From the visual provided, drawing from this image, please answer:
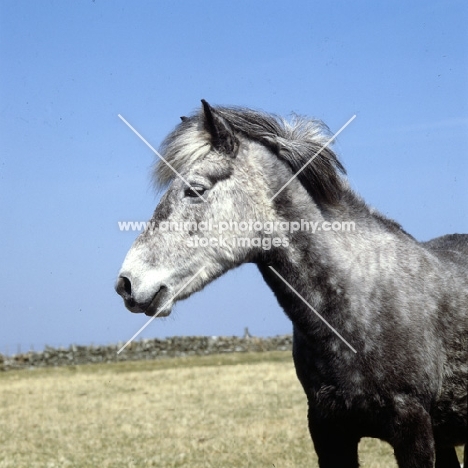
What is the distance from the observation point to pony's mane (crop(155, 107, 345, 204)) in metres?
4.89

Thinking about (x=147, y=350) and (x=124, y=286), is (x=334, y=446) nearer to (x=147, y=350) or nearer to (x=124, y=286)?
(x=124, y=286)

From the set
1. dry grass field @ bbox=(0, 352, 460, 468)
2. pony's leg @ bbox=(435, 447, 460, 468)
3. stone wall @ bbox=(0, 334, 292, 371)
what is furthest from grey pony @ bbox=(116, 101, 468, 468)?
stone wall @ bbox=(0, 334, 292, 371)

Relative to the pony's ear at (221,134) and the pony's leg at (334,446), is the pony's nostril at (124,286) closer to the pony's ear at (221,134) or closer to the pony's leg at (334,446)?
the pony's ear at (221,134)

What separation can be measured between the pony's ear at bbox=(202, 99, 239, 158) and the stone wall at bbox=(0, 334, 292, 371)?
2738 centimetres

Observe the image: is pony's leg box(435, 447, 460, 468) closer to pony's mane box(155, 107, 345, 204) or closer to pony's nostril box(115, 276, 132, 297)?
pony's mane box(155, 107, 345, 204)

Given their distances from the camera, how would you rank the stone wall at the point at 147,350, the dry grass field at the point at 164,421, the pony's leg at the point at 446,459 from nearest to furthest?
the pony's leg at the point at 446,459
the dry grass field at the point at 164,421
the stone wall at the point at 147,350

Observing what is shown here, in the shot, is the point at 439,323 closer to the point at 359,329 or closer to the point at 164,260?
the point at 359,329

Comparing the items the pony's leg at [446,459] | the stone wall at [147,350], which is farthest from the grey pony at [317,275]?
the stone wall at [147,350]

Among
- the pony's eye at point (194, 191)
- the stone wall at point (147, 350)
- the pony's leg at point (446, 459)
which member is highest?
the pony's eye at point (194, 191)

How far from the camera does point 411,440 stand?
4668mm

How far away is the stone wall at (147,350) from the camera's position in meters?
31.0

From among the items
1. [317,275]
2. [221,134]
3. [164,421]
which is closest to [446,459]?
[317,275]

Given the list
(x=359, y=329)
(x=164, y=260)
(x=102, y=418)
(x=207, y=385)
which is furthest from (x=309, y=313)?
(x=207, y=385)

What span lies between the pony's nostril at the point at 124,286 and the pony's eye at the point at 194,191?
2.44 ft
